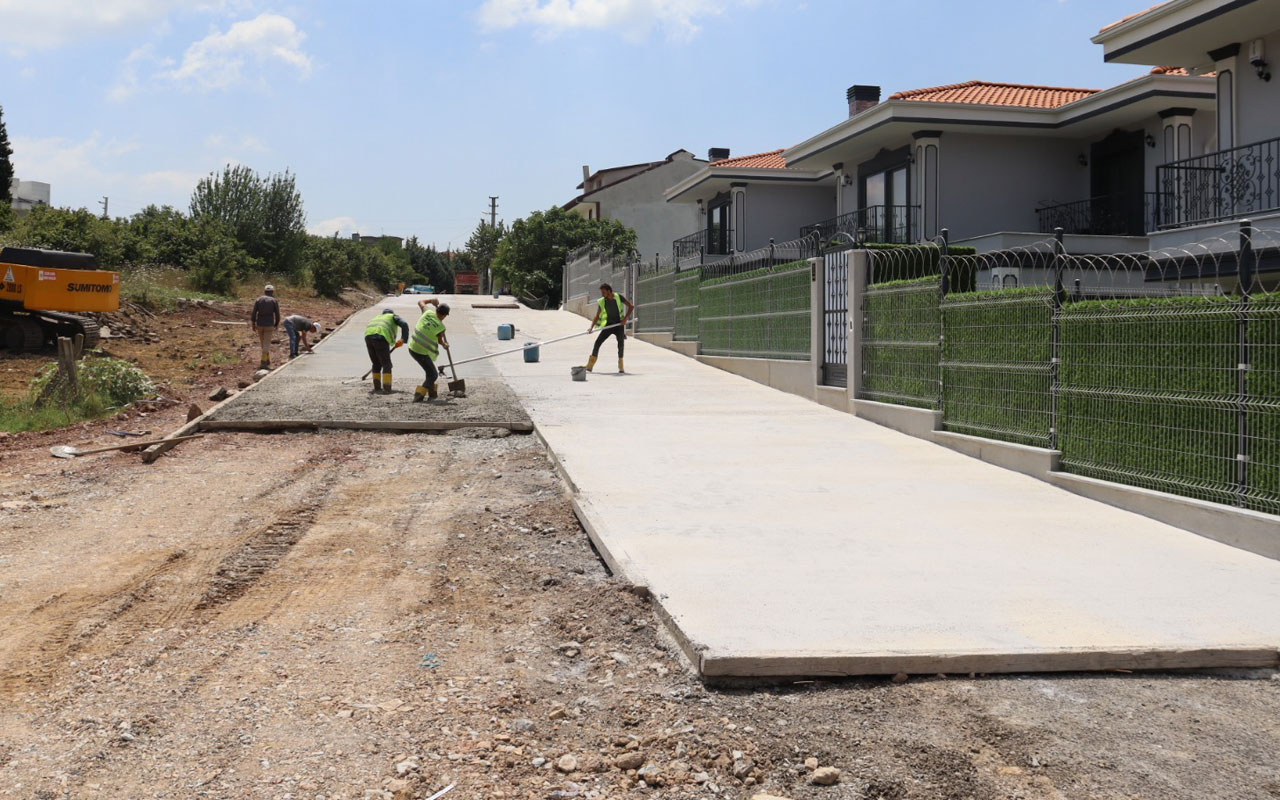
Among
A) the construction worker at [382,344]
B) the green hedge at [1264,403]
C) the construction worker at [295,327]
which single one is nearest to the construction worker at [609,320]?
the construction worker at [382,344]

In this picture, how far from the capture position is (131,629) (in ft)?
17.9

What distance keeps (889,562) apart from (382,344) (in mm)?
11295

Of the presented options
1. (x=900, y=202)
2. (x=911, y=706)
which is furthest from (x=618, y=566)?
(x=900, y=202)

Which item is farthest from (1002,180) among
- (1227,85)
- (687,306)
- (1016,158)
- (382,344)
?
(382,344)

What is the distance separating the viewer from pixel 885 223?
2475 centimetres

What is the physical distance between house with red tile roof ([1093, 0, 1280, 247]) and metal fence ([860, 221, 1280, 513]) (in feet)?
4.18

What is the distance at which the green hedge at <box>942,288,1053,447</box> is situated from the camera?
9.67m

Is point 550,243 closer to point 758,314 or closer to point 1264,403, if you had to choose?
point 758,314

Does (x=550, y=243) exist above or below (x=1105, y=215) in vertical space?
above

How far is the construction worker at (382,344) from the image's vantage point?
16.1 meters

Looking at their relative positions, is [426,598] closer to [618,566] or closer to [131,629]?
[618,566]

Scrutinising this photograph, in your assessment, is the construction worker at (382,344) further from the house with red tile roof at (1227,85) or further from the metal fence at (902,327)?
the house with red tile roof at (1227,85)

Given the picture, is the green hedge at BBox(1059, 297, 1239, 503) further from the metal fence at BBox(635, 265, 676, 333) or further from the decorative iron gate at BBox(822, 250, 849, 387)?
the metal fence at BBox(635, 265, 676, 333)

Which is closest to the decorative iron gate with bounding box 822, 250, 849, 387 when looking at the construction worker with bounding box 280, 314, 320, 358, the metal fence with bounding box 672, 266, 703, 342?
the metal fence with bounding box 672, 266, 703, 342
